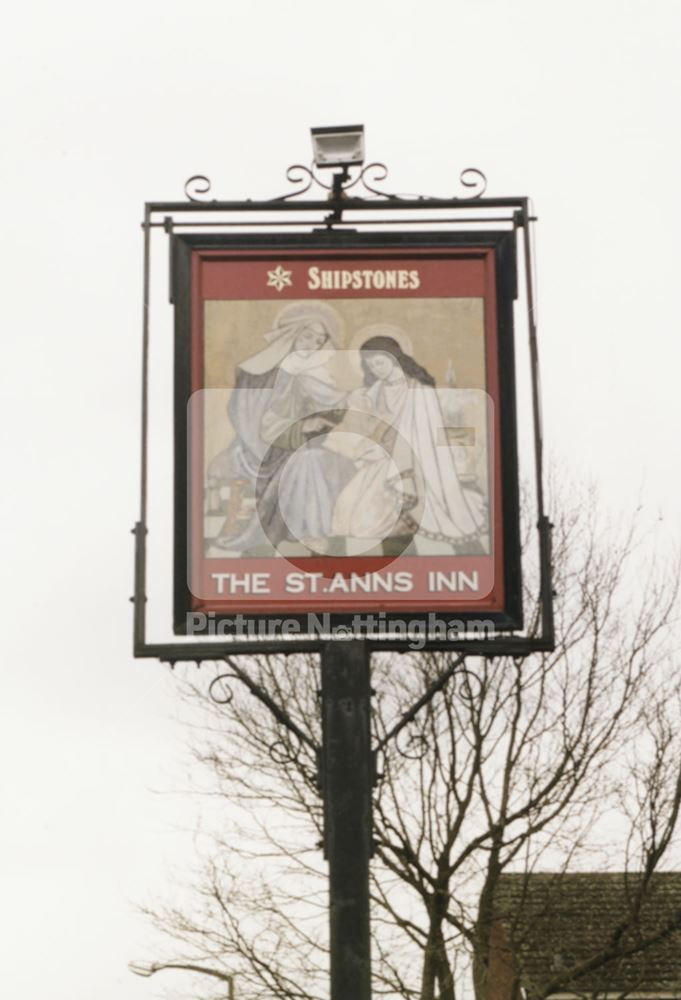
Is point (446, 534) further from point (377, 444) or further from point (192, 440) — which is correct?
point (192, 440)

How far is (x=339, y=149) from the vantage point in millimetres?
10070

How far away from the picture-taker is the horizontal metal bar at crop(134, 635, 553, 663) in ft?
30.9

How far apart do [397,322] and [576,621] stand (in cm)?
939

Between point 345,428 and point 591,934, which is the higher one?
point 345,428

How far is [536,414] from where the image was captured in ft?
31.9

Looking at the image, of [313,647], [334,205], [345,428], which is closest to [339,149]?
[334,205]

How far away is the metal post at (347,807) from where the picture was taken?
8891 millimetres

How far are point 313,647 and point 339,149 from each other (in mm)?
3005

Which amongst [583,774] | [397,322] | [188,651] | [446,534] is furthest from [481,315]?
[583,774]

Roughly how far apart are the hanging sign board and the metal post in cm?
35

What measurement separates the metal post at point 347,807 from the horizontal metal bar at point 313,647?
126mm

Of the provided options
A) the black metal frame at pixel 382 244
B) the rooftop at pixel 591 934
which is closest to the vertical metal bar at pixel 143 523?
the black metal frame at pixel 382 244

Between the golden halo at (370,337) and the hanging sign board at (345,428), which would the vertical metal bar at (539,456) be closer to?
the hanging sign board at (345,428)

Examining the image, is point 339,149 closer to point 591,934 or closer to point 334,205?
point 334,205
